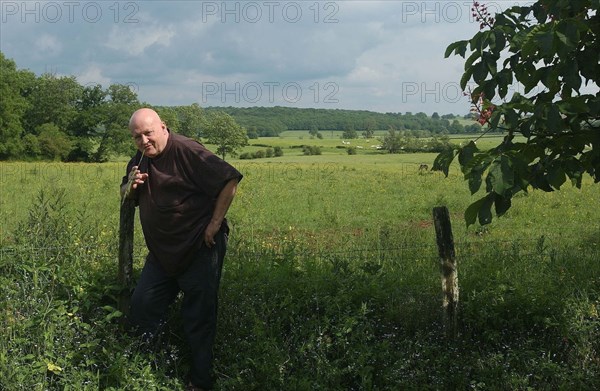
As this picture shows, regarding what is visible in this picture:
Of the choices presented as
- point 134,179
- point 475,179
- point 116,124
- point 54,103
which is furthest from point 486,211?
point 54,103

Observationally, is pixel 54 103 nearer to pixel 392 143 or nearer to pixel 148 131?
pixel 392 143

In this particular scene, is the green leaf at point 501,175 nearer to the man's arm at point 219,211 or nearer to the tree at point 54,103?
the man's arm at point 219,211

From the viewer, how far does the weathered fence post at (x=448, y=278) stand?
6.02 meters

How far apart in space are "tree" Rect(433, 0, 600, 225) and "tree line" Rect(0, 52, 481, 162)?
4981 cm

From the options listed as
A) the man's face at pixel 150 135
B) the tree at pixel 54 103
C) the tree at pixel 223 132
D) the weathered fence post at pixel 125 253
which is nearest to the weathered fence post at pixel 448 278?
the man's face at pixel 150 135

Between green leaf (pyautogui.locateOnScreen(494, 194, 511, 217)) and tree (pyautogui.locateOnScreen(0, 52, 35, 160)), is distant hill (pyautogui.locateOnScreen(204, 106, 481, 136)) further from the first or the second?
green leaf (pyautogui.locateOnScreen(494, 194, 511, 217))

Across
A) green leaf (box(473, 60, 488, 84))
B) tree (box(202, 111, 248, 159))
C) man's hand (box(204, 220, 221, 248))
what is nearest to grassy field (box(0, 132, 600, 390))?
man's hand (box(204, 220, 221, 248))

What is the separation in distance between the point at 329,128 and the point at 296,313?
62408mm

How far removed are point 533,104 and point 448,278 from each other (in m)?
2.22

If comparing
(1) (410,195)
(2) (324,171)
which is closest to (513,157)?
(1) (410,195)

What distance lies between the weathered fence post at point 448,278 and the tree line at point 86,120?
1917 inches

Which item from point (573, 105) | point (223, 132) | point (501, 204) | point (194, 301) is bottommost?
point (194, 301)

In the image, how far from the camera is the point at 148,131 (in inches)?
209

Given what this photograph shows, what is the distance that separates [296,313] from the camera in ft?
20.0
